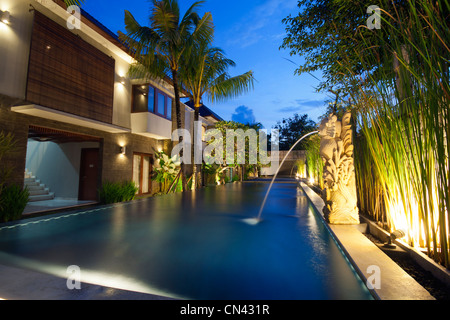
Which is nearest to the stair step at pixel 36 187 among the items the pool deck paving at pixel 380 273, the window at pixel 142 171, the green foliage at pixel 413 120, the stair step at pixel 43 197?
the stair step at pixel 43 197

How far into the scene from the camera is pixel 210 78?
8586 millimetres

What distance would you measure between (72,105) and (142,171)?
4.59 metres

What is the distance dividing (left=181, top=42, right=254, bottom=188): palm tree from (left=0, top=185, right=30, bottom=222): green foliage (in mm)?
5287

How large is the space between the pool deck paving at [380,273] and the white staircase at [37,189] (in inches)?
371

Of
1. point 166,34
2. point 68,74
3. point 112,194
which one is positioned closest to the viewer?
point 68,74

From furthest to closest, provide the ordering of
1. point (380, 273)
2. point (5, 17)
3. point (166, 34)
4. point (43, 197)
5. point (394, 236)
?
point (43, 197)
point (166, 34)
point (5, 17)
point (394, 236)
point (380, 273)

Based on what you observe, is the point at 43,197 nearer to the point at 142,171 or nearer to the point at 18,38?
the point at 142,171

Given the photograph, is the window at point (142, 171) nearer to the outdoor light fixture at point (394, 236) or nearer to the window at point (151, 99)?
the window at point (151, 99)

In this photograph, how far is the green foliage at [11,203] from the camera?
4.30m

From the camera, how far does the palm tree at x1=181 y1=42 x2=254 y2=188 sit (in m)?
7.78

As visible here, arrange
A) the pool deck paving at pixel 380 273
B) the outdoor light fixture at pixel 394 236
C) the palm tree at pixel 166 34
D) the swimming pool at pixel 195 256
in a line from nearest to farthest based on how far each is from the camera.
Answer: the pool deck paving at pixel 380 273 → the swimming pool at pixel 195 256 → the outdoor light fixture at pixel 394 236 → the palm tree at pixel 166 34

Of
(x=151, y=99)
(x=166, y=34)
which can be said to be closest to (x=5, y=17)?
(x=166, y=34)

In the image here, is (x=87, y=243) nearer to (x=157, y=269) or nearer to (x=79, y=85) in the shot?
(x=157, y=269)

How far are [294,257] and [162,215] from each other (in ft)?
8.78
